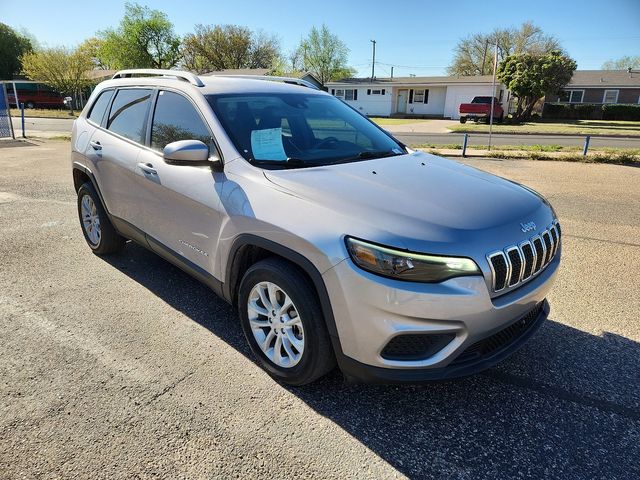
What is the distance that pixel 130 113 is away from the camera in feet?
13.2

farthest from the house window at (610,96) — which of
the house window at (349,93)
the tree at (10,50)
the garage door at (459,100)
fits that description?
the tree at (10,50)

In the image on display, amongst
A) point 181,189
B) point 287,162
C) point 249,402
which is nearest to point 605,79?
point 287,162

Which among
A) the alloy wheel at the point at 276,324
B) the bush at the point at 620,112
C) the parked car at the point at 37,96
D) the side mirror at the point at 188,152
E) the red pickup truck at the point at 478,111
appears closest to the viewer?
the alloy wheel at the point at 276,324

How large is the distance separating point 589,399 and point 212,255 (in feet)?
8.13

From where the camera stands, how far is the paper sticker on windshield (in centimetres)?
298

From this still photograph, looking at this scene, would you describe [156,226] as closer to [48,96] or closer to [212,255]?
[212,255]

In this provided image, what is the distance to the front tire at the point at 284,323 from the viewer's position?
2434mm

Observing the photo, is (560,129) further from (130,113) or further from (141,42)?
(141,42)

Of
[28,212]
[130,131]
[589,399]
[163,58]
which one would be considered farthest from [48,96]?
[589,399]

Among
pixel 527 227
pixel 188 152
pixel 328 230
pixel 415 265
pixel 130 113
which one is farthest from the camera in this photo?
pixel 130 113

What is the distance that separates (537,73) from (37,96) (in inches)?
1960

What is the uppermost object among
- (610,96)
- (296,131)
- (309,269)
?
(610,96)

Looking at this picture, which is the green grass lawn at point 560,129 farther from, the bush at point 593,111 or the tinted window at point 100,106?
the tinted window at point 100,106

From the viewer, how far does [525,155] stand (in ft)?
42.4
